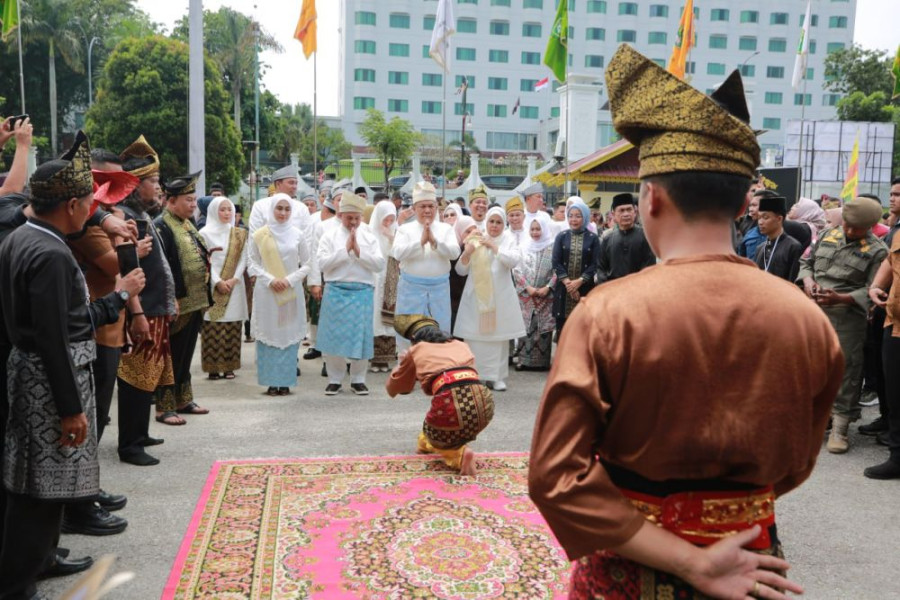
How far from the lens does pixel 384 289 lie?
8.65 m

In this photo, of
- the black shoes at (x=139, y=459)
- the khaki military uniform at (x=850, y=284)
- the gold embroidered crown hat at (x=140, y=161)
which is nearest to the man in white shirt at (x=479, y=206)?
the khaki military uniform at (x=850, y=284)

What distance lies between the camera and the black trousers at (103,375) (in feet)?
14.6

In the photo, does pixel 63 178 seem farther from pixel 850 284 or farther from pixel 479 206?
pixel 479 206

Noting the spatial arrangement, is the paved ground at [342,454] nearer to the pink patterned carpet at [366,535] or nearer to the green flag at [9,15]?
the pink patterned carpet at [366,535]

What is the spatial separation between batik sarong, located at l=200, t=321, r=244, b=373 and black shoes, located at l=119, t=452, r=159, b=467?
2645 mm

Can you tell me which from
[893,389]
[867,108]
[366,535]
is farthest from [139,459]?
[867,108]

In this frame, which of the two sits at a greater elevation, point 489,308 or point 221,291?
point 221,291

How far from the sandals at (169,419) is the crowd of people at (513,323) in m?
0.01

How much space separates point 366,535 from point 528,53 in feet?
215

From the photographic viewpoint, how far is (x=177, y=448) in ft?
18.6

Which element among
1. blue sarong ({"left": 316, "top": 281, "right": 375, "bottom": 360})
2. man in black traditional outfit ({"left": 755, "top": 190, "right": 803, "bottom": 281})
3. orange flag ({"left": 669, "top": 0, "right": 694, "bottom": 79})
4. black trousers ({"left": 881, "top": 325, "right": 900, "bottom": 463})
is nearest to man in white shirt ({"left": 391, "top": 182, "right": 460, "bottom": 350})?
blue sarong ({"left": 316, "top": 281, "right": 375, "bottom": 360})

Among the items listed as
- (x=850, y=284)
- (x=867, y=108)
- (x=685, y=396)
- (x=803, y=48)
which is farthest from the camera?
(x=867, y=108)

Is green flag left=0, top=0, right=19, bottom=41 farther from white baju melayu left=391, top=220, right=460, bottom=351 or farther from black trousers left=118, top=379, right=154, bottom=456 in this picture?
black trousers left=118, top=379, right=154, bottom=456

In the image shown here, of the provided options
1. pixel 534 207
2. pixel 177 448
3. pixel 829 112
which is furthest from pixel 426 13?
pixel 177 448
